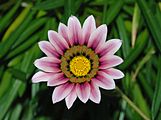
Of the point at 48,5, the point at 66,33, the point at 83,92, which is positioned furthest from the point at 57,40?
the point at 48,5

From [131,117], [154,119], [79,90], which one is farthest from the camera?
[131,117]

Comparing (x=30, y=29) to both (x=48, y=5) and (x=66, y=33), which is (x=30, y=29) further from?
(x=66, y=33)

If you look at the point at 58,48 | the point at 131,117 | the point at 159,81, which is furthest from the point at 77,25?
the point at 131,117

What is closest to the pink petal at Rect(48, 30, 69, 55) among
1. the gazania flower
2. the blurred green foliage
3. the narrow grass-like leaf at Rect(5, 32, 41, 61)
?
the gazania flower

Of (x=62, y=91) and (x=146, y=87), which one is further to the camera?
(x=146, y=87)

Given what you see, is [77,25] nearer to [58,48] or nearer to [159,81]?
[58,48]

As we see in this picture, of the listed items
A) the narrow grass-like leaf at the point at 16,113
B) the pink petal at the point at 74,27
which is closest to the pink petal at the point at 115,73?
the pink petal at the point at 74,27
